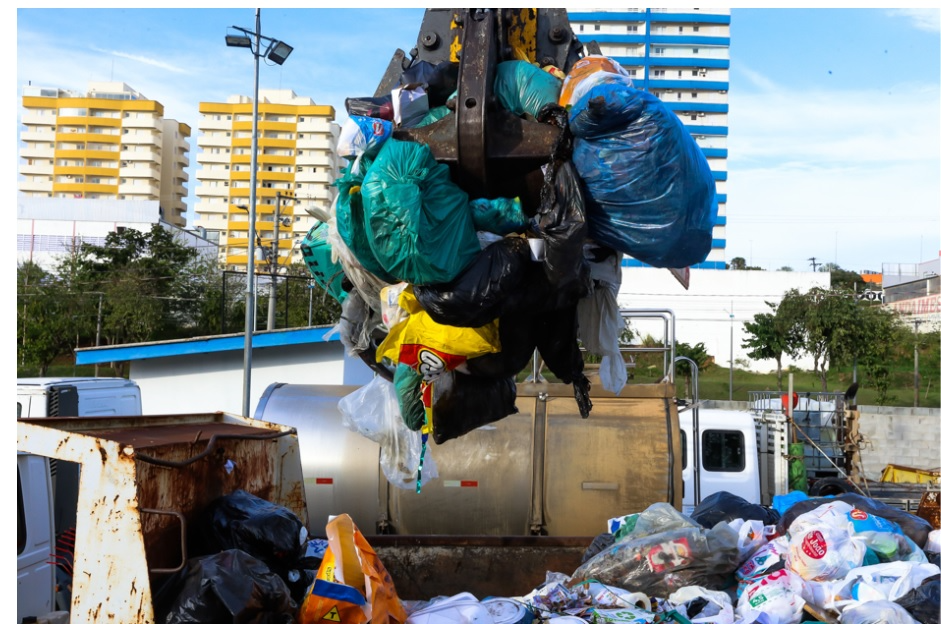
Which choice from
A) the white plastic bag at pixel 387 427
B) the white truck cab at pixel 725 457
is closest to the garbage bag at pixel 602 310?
the white plastic bag at pixel 387 427

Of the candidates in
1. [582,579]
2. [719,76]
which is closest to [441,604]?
[582,579]

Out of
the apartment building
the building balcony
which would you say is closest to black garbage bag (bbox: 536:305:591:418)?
the apartment building

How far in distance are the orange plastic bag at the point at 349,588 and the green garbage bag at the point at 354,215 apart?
63.3 inches

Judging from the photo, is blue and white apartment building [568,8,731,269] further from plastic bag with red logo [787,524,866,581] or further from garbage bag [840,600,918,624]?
garbage bag [840,600,918,624]

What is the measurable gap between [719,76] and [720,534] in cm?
7563

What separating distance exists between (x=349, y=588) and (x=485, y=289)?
1.73 metres

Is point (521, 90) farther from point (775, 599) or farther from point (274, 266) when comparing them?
point (274, 266)

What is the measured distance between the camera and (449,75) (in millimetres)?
2670

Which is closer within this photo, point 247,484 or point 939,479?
point 247,484

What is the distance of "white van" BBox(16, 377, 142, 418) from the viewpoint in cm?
696

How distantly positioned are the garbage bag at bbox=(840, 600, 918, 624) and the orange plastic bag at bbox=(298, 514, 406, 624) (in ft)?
7.20

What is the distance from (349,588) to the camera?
358 cm

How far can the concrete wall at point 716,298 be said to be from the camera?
44.2 meters

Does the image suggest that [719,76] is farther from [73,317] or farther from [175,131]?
[73,317]
